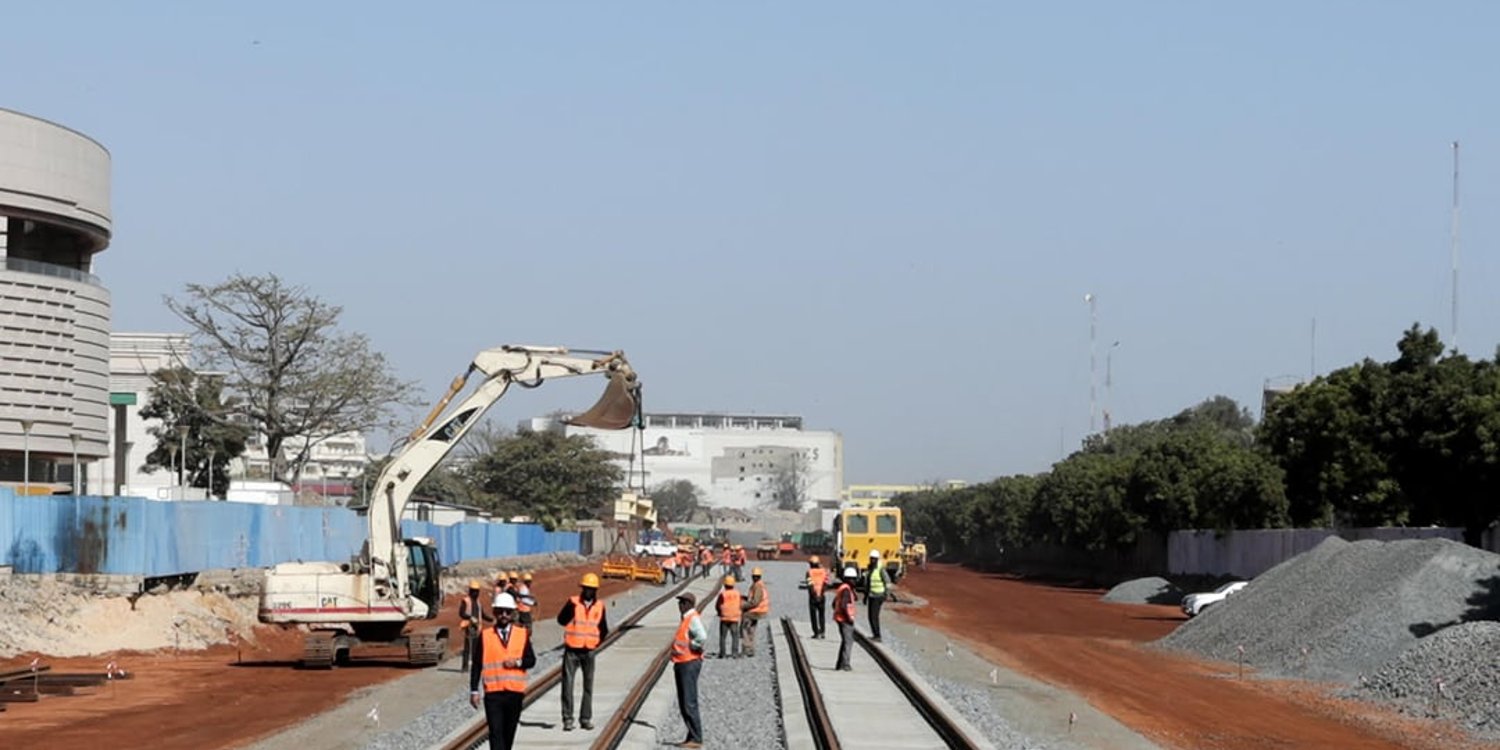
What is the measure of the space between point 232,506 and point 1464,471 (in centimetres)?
3168

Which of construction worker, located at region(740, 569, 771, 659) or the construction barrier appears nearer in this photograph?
construction worker, located at region(740, 569, 771, 659)

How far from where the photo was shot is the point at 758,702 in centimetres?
2650

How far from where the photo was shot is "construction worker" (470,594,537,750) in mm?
15844

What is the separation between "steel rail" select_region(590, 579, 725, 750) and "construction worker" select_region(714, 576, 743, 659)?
118 cm

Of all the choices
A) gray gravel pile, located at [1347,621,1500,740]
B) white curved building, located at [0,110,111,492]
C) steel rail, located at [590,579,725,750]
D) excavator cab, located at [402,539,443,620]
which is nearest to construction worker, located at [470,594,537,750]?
steel rail, located at [590,579,725,750]

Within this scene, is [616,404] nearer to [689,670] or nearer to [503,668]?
[689,670]

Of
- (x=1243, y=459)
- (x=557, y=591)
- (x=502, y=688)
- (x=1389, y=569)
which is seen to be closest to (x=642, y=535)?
(x=557, y=591)

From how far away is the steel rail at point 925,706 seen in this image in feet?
70.5

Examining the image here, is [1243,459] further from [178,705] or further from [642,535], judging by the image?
[178,705]

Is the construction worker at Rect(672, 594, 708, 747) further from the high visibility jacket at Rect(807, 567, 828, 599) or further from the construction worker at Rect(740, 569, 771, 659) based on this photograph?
the high visibility jacket at Rect(807, 567, 828, 599)

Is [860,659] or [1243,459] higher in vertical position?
[1243,459]

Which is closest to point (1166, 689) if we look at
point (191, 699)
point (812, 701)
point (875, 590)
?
point (875, 590)

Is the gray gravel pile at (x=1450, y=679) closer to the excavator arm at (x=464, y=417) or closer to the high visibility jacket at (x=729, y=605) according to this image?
the high visibility jacket at (x=729, y=605)

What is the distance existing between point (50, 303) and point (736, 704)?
1728 inches
